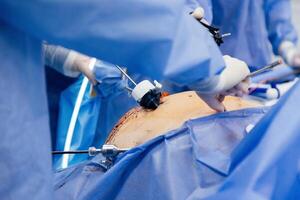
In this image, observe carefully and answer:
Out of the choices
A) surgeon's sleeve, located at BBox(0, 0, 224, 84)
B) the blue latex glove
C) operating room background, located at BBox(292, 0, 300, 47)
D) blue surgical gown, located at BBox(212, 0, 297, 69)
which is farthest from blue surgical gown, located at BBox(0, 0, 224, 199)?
operating room background, located at BBox(292, 0, 300, 47)

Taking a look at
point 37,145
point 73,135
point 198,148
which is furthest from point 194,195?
point 73,135

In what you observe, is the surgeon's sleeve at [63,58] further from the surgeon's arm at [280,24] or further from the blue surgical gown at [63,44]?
the surgeon's arm at [280,24]

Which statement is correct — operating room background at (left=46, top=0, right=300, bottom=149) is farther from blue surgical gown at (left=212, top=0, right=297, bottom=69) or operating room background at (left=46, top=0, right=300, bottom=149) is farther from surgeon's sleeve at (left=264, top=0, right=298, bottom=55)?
surgeon's sleeve at (left=264, top=0, right=298, bottom=55)

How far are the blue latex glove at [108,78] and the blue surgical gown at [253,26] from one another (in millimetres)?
606

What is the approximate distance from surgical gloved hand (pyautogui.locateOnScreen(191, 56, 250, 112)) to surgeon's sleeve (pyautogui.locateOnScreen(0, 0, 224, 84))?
109mm

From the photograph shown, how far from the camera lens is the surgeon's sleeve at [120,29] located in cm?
65

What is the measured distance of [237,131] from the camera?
100 cm

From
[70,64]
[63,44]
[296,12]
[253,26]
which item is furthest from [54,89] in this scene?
[296,12]

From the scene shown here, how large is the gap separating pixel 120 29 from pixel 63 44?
86 mm

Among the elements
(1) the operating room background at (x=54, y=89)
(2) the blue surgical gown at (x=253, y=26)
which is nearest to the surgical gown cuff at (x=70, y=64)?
(1) the operating room background at (x=54, y=89)

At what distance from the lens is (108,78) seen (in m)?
1.38

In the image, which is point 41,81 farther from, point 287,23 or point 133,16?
point 287,23

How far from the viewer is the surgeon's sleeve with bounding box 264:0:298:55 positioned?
179 centimetres

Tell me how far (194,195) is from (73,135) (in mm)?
634
